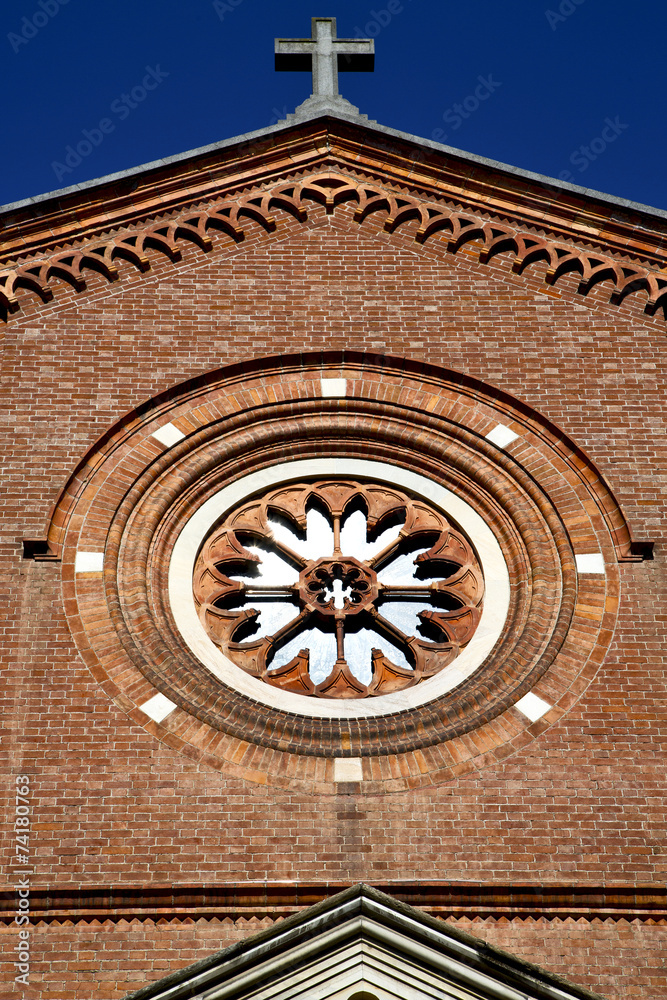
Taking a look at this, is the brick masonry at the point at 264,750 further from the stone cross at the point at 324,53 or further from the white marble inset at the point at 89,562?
the stone cross at the point at 324,53

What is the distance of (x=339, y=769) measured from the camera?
11.2 m

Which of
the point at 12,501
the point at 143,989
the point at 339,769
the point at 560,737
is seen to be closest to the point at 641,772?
the point at 560,737

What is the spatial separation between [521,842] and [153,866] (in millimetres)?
2832

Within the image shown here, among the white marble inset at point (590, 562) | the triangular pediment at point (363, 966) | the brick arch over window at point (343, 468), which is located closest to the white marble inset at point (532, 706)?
the brick arch over window at point (343, 468)

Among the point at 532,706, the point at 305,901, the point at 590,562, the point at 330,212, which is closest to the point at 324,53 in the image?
the point at 330,212

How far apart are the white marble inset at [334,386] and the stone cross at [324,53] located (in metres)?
4.49

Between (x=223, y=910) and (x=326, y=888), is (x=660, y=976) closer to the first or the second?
(x=326, y=888)

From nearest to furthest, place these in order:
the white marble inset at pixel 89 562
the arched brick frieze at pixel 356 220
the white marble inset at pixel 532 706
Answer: the white marble inset at pixel 532 706, the white marble inset at pixel 89 562, the arched brick frieze at pixel 356 220

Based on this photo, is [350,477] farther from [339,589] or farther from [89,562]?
[89,562]

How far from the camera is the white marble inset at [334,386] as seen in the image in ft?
45.4

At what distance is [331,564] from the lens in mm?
12852

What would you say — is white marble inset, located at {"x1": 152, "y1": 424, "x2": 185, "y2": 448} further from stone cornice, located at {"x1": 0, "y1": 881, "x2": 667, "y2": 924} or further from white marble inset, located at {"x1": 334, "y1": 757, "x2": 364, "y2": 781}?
stone cornice, located at {"x1": 0, "y1": 881, "x2": 667, "y2": 924}

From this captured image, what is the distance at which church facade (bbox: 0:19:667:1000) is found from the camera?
10531mm

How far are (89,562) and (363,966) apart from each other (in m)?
4.42
